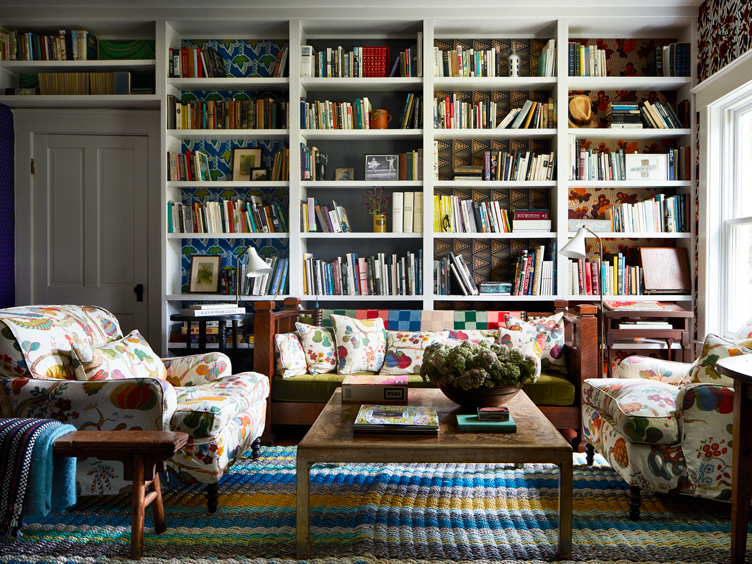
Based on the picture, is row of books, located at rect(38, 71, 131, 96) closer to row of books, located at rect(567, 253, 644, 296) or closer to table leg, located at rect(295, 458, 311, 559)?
table leg, located at rect(295, 458, 311, 559)

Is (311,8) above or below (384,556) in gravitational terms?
above

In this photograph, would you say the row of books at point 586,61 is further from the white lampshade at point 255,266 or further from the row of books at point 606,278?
the white lampshade at point 255,266

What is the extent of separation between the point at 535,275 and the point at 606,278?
1.73 feet

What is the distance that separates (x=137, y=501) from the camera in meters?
1.72

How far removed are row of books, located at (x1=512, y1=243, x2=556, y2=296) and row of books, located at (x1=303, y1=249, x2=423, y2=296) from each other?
0.72 metres

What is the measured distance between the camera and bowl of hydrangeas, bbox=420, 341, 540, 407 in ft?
6.47

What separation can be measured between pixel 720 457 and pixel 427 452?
1125mm

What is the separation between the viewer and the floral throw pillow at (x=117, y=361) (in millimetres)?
2146

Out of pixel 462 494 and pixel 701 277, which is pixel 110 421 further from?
pixel 701 277

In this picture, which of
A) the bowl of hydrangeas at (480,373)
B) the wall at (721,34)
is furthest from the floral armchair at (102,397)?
the wall at (721,34)

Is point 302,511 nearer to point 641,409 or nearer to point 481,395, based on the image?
point 481,395

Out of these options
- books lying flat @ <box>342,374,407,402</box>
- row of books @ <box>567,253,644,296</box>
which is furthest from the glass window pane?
books lying flat @ <box>342,374,407,402</box>

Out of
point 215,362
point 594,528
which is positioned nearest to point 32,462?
point 215,362

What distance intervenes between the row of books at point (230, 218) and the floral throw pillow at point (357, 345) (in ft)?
3.29
